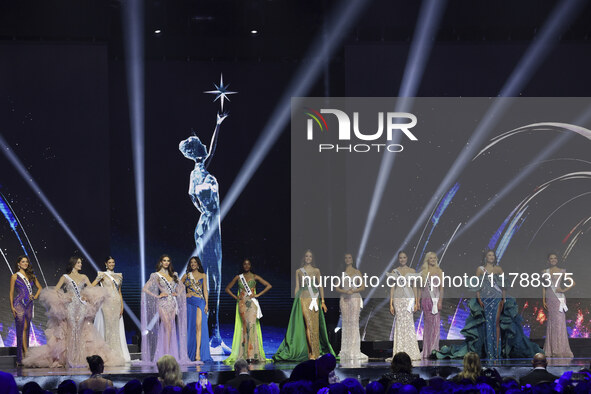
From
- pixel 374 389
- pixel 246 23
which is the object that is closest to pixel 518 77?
pixel 246 23

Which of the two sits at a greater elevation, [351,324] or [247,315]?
[247,315]

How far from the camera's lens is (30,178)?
12.8m

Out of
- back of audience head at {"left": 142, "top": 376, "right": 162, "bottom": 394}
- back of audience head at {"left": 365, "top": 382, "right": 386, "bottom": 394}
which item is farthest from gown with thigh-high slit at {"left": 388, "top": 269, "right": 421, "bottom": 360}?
back of audience head at {"left": 365, "top": 382, "right": 386, "bottom": 394}

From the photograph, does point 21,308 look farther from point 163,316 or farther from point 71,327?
point 163,316

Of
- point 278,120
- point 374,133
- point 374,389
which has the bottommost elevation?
point 374,389

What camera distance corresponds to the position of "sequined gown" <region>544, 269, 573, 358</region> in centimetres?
1178

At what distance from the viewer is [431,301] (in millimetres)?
11633

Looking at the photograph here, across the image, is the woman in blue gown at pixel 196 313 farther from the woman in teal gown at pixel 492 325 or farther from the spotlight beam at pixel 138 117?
the woman in teal gown at pixel 492 325

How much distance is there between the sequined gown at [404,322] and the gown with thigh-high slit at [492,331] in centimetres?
34

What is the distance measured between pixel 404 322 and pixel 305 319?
1260 mm

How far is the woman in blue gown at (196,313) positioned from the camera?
1142 centimetres

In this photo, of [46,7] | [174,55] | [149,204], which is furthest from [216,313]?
[46,7]

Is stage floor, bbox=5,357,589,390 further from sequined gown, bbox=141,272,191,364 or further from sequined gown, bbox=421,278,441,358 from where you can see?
sequined gown, bbox=421,278,441,358

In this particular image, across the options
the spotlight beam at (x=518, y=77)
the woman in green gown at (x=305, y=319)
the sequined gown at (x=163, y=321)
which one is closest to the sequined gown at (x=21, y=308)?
the sequined gown at (x=163, y=321)
